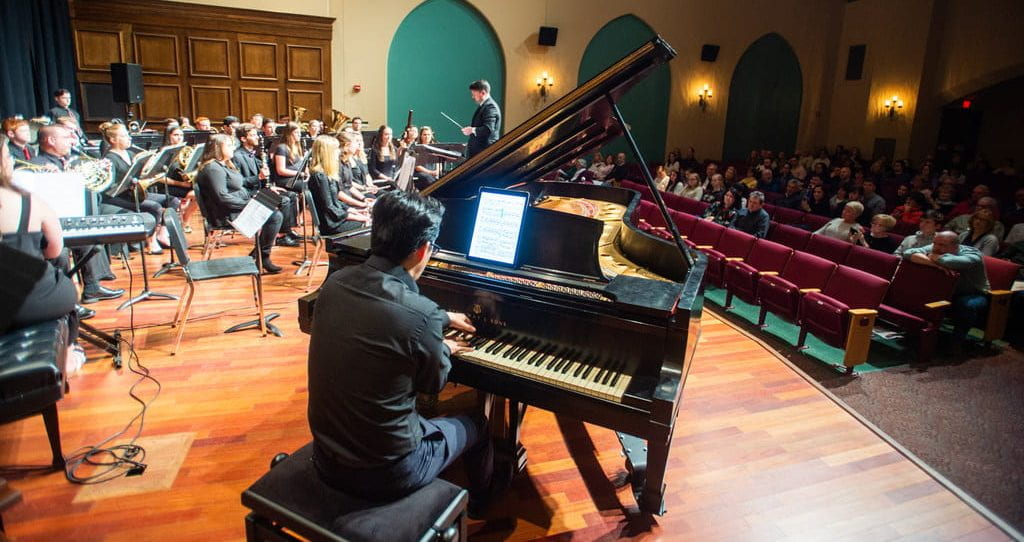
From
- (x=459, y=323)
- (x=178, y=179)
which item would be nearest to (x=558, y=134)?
(x=459, y=323)

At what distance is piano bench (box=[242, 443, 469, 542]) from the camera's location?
1784 millimetres

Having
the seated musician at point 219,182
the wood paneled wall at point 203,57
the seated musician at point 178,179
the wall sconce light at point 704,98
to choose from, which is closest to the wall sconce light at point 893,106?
the wall sconce light at point 704,98

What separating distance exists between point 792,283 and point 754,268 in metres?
0.47

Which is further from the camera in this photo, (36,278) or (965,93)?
(965,93)

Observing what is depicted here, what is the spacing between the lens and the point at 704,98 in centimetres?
1472

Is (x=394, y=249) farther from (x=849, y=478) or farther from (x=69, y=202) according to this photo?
(x=69, y=202)

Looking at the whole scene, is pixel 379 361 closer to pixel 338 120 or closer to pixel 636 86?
pixel 338 120

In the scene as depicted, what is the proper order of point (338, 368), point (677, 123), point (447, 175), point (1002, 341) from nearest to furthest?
point (338, 368) < point (447, 175) < point (1002, 341) < point (677, 123)

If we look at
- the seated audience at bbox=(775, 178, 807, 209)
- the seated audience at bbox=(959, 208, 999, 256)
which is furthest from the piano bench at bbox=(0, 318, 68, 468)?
the seated audience at bbox=(775, 178, 807, 209)

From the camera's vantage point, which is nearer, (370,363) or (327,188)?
(370,363)

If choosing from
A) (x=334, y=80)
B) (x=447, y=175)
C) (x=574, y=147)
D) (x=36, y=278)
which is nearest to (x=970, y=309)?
(x=574, y=147)

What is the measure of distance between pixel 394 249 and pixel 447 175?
1210mm

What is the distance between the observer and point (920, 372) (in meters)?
4.52

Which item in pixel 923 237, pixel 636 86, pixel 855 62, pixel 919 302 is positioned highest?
pixel 855 62
